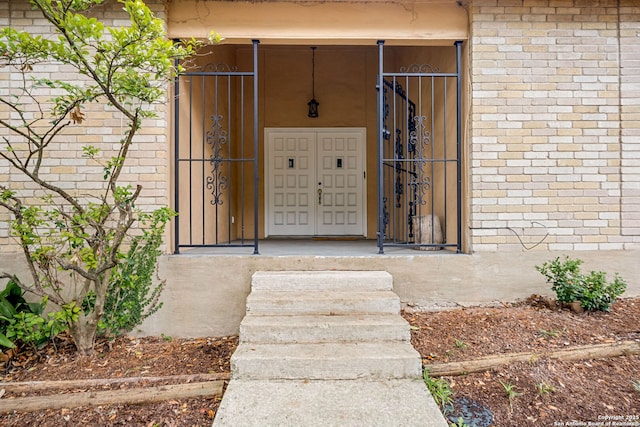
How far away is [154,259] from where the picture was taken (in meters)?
3.60

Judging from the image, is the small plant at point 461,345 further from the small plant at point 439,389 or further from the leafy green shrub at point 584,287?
the leafy green shrub at point 584,287

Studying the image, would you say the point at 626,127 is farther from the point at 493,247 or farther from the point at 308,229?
the point at 308,229

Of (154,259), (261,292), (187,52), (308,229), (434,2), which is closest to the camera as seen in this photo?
(187,52)

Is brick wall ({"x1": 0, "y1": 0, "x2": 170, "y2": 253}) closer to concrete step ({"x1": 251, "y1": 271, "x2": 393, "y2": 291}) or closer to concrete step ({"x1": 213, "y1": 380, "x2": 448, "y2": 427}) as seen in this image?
concrete step ({"x1": 251, "y1": 271, "x2": 393, "y2": 291})

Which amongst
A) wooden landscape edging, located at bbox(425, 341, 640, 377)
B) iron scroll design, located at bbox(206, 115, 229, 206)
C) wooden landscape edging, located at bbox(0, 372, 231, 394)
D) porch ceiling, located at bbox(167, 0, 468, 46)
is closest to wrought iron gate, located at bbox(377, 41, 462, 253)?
porch ceiling, located at bbox(167, 0, 468, 46)

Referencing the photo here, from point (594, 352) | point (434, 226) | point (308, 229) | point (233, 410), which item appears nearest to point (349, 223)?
point (308, 229)

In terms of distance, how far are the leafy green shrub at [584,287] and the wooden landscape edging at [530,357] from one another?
628 millimetres

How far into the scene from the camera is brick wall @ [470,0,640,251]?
3795mm

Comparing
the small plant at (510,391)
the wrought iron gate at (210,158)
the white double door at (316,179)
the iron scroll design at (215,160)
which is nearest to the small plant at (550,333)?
the small plant at (510,391)

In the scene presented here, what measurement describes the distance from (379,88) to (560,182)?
207 centimetres

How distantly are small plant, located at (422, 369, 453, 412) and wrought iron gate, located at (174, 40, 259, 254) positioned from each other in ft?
6.70

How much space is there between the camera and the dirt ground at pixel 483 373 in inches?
92.7

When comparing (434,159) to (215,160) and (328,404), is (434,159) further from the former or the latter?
(328,404)

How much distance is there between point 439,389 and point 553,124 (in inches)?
114
